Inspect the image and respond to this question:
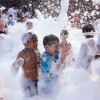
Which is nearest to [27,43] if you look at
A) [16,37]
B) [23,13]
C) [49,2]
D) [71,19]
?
[16,37]

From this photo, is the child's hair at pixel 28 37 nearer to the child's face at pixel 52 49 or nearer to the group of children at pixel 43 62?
the group of children at pixel 43 62

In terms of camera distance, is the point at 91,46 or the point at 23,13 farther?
the point at 23,13

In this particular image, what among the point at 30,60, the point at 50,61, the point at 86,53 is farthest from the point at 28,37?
the point at 86,53

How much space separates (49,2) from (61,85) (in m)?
10.9

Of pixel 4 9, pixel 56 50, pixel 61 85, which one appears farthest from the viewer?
pixel 4 9

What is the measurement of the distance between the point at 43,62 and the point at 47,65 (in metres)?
0.06

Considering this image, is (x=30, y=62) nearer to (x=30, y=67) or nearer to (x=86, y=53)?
(x=30, y=67)

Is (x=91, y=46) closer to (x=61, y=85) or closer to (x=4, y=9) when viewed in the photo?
(x=61, y=85)

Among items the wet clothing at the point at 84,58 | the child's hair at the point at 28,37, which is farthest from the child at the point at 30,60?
the wet clothing at the point at 84,58

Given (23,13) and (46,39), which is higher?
(23,13)

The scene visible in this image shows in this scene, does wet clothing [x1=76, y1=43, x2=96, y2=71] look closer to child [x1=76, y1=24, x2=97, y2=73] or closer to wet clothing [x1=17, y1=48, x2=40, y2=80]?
child [x1=76, y1=24, x2=97, y2=73]

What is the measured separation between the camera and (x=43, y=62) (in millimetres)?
2234

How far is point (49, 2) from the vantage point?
12.7 metres

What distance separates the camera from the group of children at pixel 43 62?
220cm
